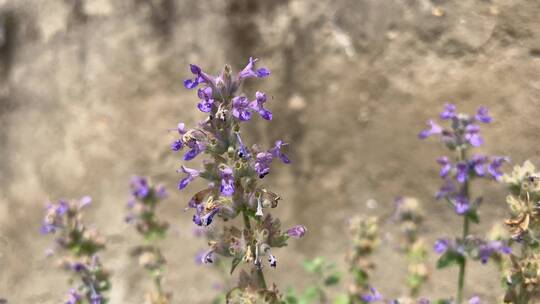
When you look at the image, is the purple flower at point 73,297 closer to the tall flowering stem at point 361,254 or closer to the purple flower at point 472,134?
the tall flowering stem at point 361,254

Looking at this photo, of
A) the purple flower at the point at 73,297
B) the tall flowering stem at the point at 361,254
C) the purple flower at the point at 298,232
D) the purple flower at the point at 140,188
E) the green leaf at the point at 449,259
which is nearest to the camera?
the purple flower at the point at 298,232

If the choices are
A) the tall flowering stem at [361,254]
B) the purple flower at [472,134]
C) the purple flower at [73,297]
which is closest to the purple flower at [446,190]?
the purple flower at [472,134]

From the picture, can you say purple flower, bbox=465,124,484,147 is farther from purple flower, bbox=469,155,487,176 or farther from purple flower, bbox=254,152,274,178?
purple flower, bbox=254,152,274,178

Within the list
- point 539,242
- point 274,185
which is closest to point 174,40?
point 274,185

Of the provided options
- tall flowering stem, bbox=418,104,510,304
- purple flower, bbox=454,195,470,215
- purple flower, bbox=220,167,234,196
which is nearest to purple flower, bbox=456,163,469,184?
tall flowering stem, bbox=418,104,510,304

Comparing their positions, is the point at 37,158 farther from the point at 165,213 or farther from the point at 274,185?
the point at 274,185

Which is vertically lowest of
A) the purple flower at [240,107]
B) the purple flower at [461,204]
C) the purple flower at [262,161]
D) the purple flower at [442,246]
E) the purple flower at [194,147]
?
the purple flower at [262,161]

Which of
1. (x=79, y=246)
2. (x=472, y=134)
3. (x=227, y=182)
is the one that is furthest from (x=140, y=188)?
(x=472, y=134)
